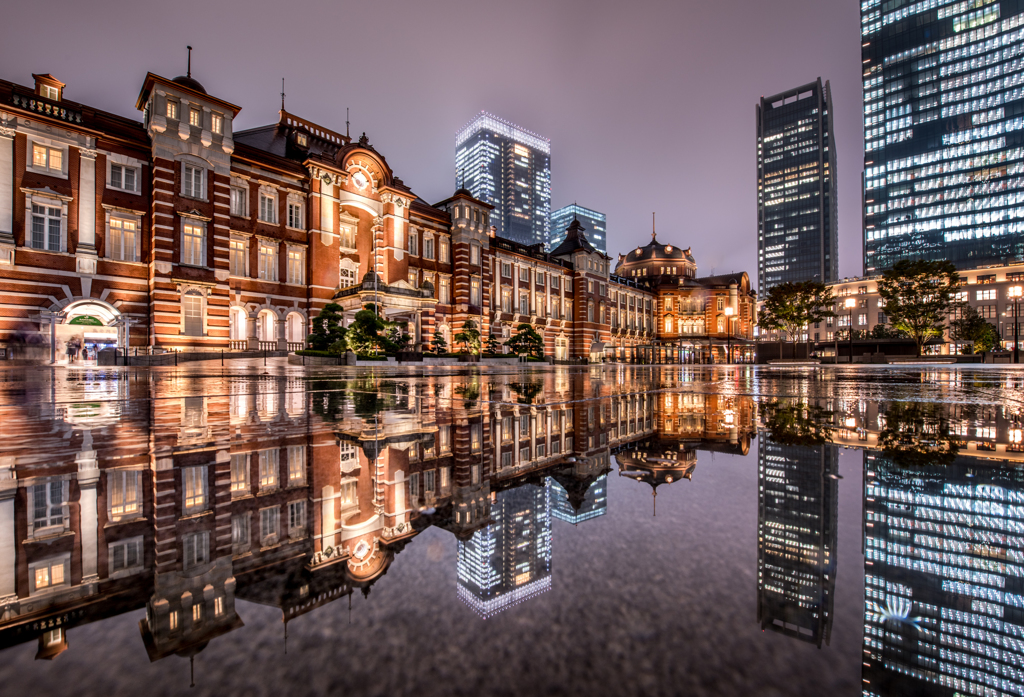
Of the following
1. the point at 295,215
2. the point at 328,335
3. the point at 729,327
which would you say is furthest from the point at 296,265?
the point at 729,327

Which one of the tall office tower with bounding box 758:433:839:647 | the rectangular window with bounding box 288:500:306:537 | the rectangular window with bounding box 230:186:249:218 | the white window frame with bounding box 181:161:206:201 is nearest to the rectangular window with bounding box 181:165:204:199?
the white window frame with bounding box 181:161:206:201

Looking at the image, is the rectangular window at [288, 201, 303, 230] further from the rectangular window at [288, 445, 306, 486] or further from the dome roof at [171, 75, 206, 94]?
the rectangular window at [288, 445, 306, 486]

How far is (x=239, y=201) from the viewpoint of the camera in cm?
2447

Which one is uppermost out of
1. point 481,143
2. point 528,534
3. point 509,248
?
point 481,143

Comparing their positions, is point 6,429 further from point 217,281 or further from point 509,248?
point 509,248

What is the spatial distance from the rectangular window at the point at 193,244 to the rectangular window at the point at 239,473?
24850mm

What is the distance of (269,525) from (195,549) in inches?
9.0

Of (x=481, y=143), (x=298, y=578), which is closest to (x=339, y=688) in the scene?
(x=298, y=578)

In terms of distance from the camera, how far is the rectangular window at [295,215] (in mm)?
26109

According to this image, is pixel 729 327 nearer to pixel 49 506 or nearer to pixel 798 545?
pixel 798 545

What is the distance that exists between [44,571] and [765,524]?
2056 millimetres

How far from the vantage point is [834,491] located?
5.60 ft

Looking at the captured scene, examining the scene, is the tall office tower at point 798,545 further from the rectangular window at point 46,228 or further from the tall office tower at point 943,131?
the tall office tower at point 943,131

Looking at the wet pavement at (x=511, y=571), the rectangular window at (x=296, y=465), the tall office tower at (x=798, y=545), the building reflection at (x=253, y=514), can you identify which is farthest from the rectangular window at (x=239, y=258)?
the tall office tower at (x=798, y=545)
